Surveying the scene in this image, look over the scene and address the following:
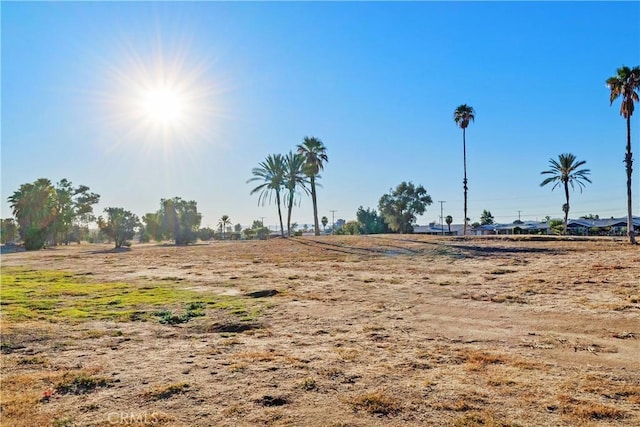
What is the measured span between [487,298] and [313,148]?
41363 mm

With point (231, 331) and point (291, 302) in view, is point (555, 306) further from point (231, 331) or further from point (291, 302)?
point (231, 331)

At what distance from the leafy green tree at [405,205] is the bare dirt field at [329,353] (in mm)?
58267

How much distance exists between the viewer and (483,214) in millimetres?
105250

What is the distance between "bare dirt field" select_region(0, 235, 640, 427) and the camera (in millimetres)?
4820

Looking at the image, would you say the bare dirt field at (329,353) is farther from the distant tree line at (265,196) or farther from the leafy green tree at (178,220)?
the leafy green tree at (178,220)

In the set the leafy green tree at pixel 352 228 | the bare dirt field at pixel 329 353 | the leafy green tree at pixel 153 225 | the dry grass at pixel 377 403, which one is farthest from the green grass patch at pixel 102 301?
the leafy green tree at pixel 352 228

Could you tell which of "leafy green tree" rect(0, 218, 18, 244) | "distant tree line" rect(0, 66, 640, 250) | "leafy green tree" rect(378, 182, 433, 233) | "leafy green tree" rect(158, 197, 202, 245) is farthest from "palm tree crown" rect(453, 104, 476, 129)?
"leafy green tree" rect(0, 218, 18, 244)

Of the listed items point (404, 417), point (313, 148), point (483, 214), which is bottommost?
point (404, 417)

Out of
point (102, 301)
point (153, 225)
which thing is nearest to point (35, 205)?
point (153, 225)

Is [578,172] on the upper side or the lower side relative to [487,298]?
upper

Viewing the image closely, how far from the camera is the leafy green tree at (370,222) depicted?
7700 cm

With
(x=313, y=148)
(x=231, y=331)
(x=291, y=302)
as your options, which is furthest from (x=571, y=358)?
(x=313, y=148)

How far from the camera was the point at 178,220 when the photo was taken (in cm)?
6844

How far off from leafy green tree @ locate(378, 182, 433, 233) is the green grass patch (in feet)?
199
